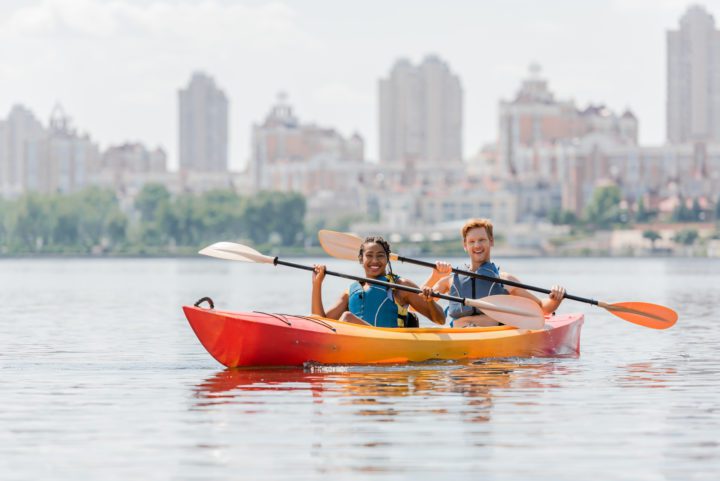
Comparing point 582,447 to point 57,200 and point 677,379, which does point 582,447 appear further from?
point 57,200

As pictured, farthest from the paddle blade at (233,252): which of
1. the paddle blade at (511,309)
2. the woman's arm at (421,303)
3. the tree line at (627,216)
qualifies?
the tree line at (627,216)

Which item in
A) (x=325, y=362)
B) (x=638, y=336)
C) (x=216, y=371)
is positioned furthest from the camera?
(x=638, y=336)

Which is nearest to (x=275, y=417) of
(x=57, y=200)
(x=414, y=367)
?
(x=414, y=367)

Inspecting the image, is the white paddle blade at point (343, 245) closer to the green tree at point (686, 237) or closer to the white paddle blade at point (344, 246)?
the white paddle blade at point (344, 246)

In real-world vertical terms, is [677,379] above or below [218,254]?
below

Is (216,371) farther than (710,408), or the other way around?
(216,371)

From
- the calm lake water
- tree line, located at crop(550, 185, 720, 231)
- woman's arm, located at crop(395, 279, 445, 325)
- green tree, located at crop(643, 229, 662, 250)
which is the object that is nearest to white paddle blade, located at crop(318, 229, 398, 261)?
woman's arm, located at crop(395, 279, 445, 325)

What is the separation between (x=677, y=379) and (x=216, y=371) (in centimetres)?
531

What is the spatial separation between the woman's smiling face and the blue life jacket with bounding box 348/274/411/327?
647 mm

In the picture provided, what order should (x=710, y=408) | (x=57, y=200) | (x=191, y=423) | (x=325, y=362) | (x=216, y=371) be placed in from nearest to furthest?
(x=191, y=423), (x=710, y=408), (x=325, y=362), (x=216, y=371), (x=57, y=200)

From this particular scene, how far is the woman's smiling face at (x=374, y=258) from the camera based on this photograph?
67.9 feet

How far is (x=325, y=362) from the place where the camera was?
21.4 meters

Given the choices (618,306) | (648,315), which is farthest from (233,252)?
(648,315)

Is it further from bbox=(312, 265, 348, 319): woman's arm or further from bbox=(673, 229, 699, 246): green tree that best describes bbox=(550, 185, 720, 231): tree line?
bbox=(312, 265, 348, 319): woman's arm
